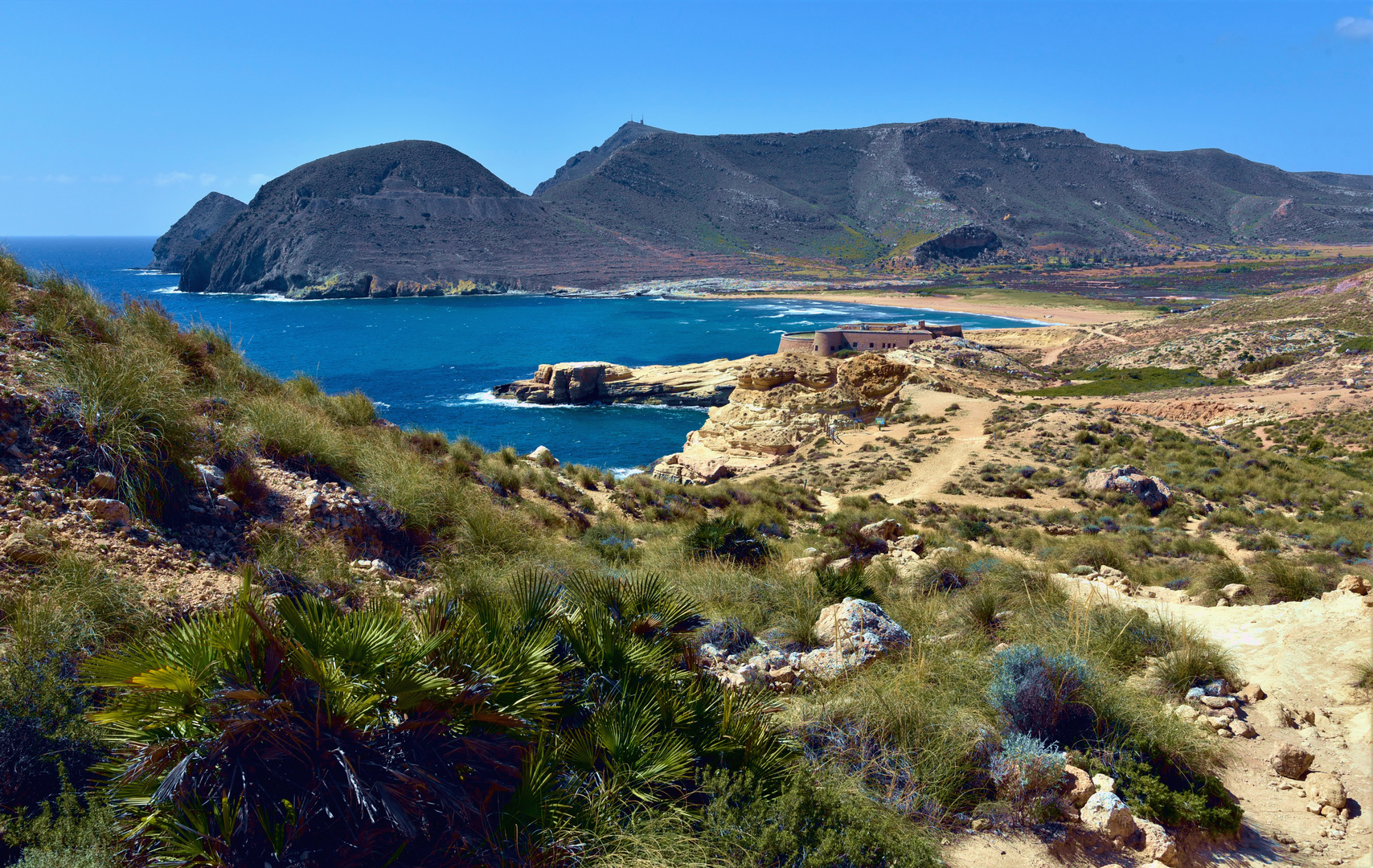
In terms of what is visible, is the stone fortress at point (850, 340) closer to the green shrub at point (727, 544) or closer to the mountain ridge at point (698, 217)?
the green shrub at point (727, 544)

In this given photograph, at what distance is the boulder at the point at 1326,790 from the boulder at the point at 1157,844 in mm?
1235

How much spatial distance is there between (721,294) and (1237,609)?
10871 centimetres

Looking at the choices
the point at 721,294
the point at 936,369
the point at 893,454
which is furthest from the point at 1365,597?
the point at 721,294

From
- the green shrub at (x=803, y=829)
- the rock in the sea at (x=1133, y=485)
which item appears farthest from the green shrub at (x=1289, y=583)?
the rock in the sea at (x=1133, y=485)

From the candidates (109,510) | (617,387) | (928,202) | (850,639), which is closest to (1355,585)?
(850,639)

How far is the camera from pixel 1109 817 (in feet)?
12.9

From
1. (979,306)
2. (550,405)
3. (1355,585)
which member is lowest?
(550,405)

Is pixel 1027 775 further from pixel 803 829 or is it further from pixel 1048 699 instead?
pixel 803 829

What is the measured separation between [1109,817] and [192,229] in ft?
685

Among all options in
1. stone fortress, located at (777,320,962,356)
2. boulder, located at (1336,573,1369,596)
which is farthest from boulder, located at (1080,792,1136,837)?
stone fortress, located at (777,320,962,356)

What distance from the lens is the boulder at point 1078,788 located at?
163 inches

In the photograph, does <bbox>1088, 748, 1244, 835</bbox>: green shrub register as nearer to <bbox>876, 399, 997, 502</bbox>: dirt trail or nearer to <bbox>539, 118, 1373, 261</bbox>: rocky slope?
<bbox>876, 399, 997, 502</bbox>: dirt trail

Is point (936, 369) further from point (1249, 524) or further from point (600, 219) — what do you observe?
point (600, 219)

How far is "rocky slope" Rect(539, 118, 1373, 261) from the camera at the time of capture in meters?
162
